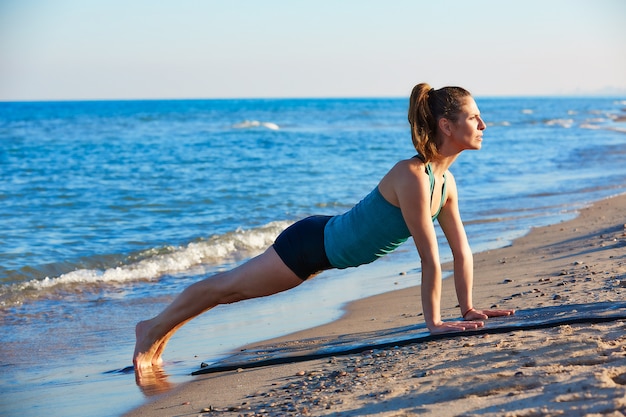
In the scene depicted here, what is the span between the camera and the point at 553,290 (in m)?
5.21

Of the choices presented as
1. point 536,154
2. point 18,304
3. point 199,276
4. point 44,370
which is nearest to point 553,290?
point 44,370

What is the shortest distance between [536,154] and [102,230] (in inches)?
713

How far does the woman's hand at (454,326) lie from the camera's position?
400cm

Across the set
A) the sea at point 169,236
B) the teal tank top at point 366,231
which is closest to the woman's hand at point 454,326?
the teal tank top at point 366,231

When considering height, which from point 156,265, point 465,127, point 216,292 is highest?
point 465,127

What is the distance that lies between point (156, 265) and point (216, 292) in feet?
A: 14.9

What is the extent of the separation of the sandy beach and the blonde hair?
1012 mm

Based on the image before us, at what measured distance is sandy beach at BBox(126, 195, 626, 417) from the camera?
9.27 feet

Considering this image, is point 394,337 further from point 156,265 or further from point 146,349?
point 156,265

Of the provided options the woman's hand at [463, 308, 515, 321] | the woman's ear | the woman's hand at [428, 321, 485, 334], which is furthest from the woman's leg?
the woman's ear

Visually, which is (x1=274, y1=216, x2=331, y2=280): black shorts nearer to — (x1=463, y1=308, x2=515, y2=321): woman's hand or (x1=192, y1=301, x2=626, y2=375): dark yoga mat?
(x1=192, y1=301, x2=626, y2=375): dark yoga mat

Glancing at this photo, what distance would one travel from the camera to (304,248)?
14.1 ft

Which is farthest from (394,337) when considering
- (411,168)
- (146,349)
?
(146,349)

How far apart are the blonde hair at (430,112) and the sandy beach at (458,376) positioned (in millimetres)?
1012
